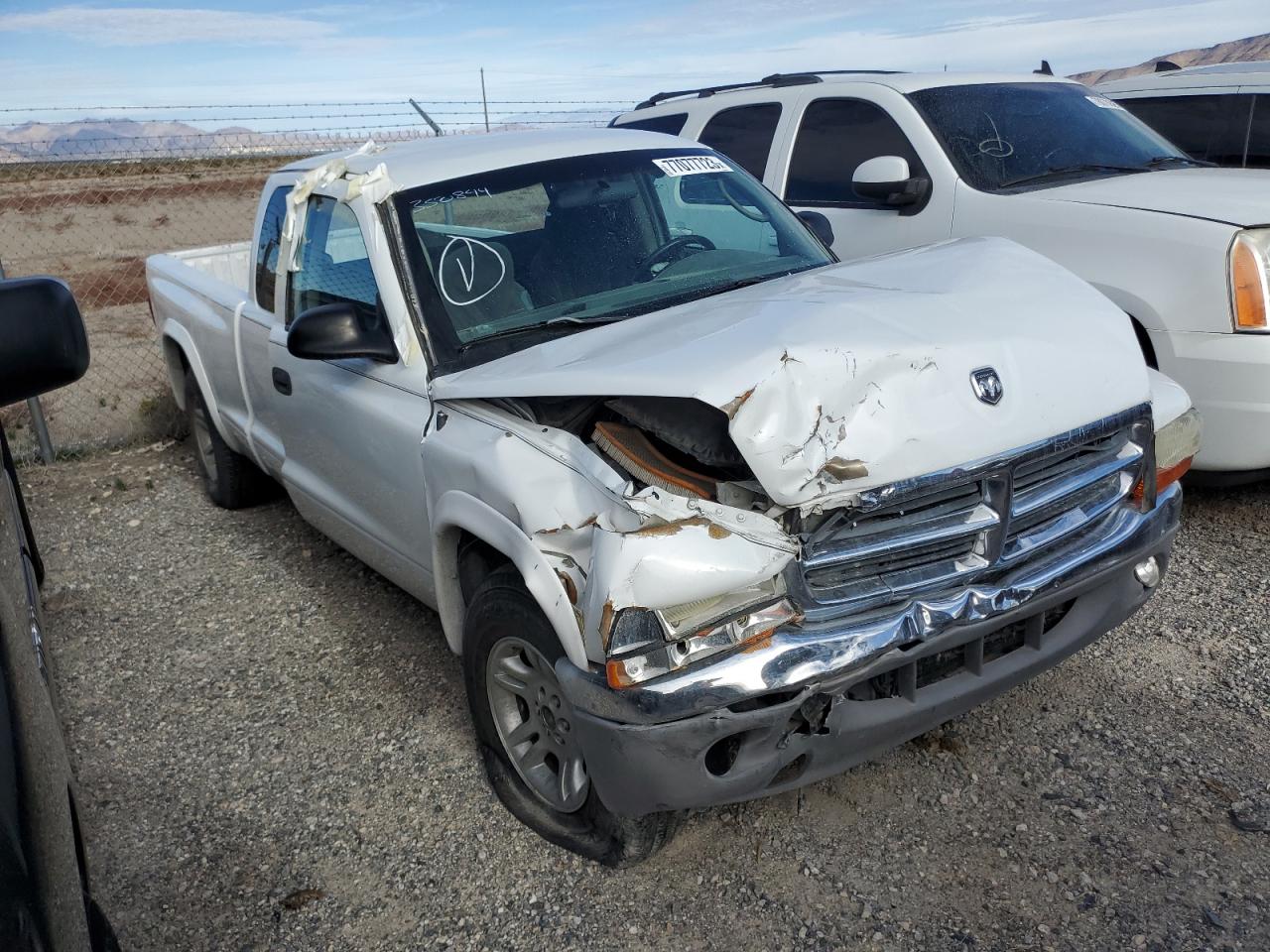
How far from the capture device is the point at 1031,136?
580 cm

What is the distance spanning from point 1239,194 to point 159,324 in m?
5.48

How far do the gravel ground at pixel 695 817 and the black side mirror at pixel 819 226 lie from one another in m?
1.90

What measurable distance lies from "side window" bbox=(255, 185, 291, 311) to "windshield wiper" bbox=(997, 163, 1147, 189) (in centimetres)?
347

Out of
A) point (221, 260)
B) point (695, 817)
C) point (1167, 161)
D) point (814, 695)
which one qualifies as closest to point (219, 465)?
point (221, 260)

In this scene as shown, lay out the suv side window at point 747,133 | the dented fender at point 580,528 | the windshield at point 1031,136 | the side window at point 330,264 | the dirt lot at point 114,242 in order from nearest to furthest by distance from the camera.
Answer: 1. the dented fender at point 580,528
2. the side window at point 330,264
3. the windshield at point 1031,136
4. the suv side window at point 747,133
5. the dirt lot at point 114,242

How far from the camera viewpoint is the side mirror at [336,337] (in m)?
3.38

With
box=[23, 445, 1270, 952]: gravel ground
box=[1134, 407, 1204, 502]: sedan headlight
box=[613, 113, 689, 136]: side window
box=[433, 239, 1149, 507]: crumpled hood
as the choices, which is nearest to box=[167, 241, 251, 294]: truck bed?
box=[613, 113, 689, 136]: side window

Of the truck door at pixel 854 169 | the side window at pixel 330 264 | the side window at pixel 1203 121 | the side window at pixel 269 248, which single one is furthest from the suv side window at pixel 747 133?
the side window at pixel 330 264

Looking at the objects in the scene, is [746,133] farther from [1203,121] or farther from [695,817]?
[695,817]

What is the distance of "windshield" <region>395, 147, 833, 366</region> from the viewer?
137 inches

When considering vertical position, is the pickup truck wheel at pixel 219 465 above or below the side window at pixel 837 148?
below

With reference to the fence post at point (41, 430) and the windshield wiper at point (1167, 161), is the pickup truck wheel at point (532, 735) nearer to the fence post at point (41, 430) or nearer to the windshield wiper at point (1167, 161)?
the windshield wiper at point (1167, 161)

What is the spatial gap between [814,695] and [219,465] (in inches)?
172

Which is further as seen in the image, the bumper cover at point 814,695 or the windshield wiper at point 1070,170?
the windshield wiper at point 1070,170
